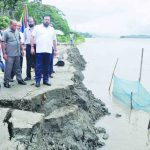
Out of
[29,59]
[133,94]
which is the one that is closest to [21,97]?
[29,59]

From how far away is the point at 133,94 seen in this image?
13.3 metres

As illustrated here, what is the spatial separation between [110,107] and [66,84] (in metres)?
4.20

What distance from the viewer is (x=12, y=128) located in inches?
281

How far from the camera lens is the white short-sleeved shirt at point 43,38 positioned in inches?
379

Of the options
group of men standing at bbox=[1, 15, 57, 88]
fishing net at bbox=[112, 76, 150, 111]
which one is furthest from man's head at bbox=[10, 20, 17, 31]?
fishing net at bbox=[112, 76, 150, 111]

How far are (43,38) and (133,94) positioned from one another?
5.03 meters

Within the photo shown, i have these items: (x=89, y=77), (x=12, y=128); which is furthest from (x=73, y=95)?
(x=89, y=77)

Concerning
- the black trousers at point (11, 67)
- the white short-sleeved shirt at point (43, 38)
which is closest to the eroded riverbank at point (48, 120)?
the black trousers at point (11, 67)

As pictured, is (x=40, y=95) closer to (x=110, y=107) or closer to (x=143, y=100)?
(x=143, y=100)

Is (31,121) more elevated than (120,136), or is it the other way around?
(31,121)

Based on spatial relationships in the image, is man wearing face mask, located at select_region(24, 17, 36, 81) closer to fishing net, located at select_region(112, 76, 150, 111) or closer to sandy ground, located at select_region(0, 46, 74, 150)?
sandy ground, located at select_region(0, 46, 74, 150)

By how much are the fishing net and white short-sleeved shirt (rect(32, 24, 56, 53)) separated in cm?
459

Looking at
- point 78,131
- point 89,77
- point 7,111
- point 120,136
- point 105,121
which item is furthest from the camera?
point 89,77

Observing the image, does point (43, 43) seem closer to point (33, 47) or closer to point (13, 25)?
point (33, 47)
